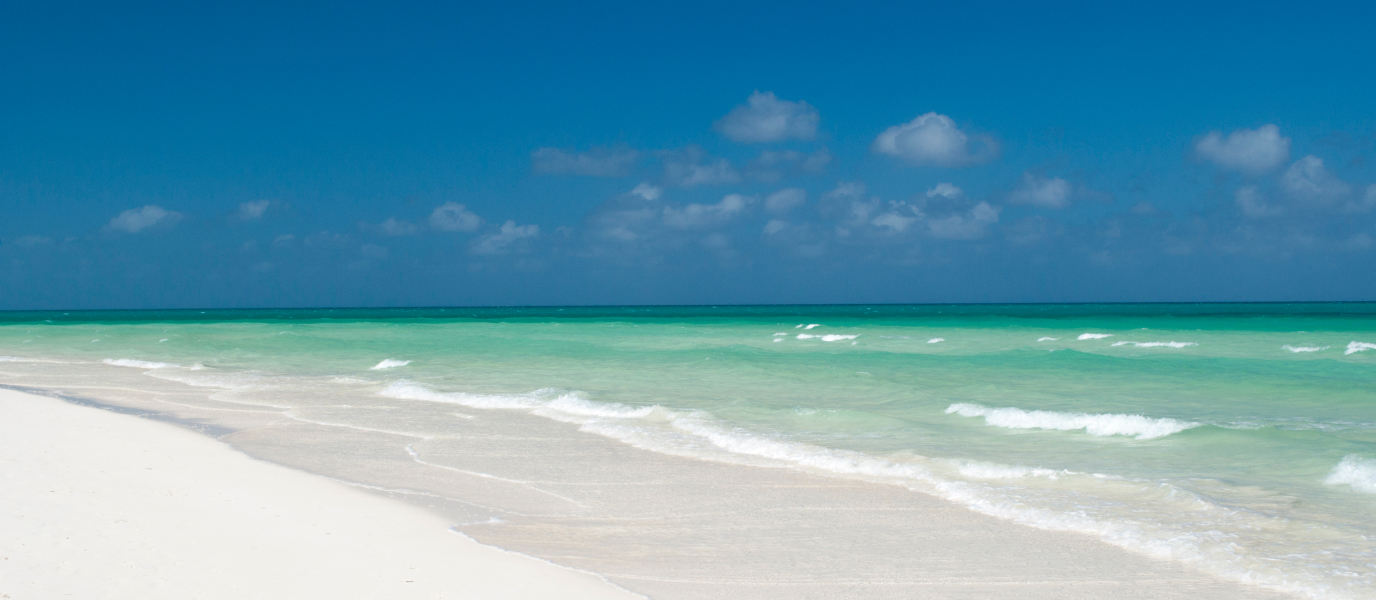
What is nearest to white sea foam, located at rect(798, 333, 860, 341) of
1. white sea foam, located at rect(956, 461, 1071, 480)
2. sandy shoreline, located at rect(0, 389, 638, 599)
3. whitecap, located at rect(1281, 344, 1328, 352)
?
whitecap, located at rect(1281, 344, 1328, 352)

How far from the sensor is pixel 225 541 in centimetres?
548

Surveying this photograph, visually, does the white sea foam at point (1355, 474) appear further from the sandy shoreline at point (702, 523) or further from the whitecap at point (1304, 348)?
the whitecap at point (1304, 348)

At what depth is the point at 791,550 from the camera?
18.5ft

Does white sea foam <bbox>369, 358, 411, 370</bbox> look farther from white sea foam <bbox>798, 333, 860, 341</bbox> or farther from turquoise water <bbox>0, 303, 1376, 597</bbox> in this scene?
white sea foam <bbox>798, 333, 860, 341</bbox>

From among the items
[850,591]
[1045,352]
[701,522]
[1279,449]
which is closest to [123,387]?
[701,522]

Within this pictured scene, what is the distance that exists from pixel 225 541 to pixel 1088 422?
378 inches

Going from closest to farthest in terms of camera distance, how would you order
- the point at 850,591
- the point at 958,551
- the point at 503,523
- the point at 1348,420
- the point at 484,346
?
the point at 850,591 < the point at 958,551 < the point at 503,523 < the point at 1348,420 < the point at 484,346

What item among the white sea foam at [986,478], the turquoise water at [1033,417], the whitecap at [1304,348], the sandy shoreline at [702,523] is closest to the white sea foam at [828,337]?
the turquoise water at [1033,417]

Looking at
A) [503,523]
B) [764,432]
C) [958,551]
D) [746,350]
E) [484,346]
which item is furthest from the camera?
[484,346]

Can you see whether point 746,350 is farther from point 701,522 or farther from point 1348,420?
point 701,522

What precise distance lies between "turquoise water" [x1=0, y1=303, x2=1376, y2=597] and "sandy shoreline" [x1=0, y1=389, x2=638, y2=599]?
3872 millimetres

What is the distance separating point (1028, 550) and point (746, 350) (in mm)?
22362

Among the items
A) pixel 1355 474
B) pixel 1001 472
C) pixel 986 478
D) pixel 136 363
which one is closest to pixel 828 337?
pixel 136 363

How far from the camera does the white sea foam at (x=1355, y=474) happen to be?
7.18 meters
